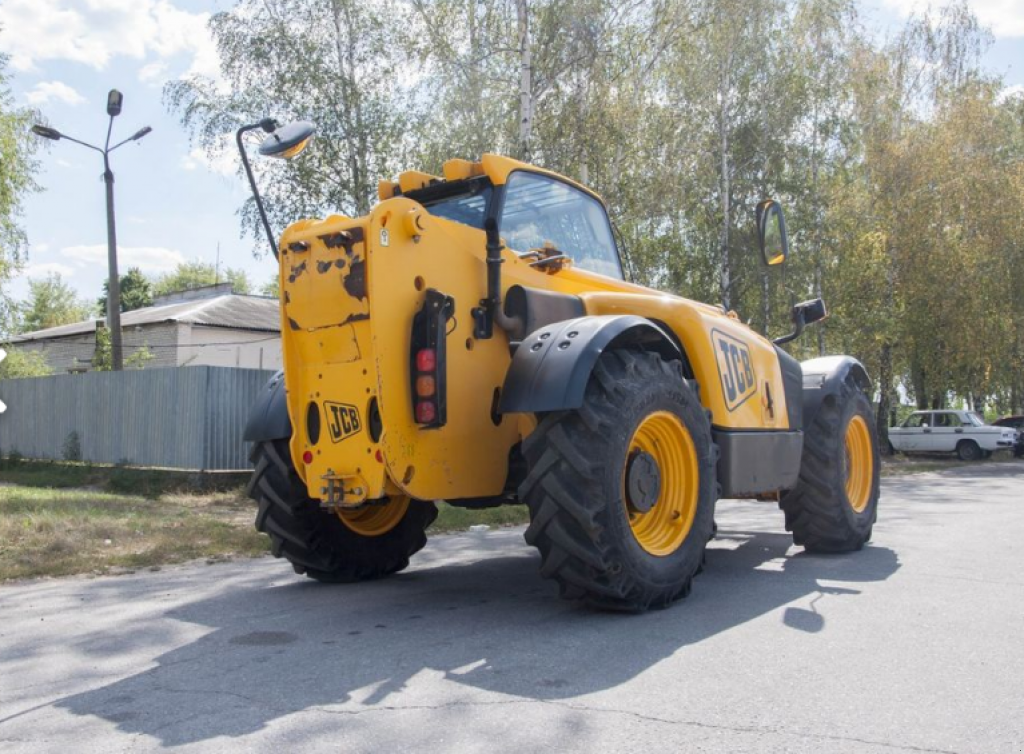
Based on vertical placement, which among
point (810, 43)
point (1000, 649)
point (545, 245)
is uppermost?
point (810, 43)

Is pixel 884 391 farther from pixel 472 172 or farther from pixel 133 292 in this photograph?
pixel 133 292

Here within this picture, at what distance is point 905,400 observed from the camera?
56062 mm

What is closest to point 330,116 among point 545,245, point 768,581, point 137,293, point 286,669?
point 545,245

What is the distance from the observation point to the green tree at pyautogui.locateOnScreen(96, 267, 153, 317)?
224 feet

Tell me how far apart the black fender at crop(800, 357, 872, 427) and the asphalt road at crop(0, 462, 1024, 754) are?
1.31 metres

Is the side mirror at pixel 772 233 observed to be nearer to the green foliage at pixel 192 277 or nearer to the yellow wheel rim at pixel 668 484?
the yellow wheel rim at pixel 668 484

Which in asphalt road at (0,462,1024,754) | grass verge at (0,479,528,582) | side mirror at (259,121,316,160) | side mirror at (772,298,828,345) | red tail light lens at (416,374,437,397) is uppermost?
side mirror at (259,121,316,160)

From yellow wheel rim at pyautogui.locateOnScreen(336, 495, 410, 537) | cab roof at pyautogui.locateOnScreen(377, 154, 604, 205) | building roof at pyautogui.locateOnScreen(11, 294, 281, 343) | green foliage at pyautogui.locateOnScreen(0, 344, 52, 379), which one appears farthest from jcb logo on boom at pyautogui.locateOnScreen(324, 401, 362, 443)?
green foliage at pyautogui.locateOnScreen(0, 344, 52, 379)

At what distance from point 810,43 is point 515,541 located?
25546 mm

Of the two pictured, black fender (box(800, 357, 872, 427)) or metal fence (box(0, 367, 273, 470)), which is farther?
metal fence (box(0, 367, 273, 470))

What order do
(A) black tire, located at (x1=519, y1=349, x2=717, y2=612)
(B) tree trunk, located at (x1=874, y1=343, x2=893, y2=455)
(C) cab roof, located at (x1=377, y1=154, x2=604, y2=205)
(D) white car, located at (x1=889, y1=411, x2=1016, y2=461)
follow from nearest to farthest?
(A) black tire, located at (x1=519, y1=349, x2=717, y2=612) → (C) cab roof, located at (x1=377, y1=154, x2=604, y2=205) → (B) tree trunk, located at (x1=874, y1=343, x2=893, y2=455) → (D) white car, located at (x1=889, y1=411, x2=1016, y2=461)

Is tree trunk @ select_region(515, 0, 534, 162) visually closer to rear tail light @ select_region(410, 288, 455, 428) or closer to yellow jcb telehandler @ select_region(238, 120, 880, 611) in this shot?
yellow jcb telehandler @ select_region(238, 120, 880, 611)

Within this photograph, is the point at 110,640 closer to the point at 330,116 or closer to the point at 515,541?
the point at 515,541

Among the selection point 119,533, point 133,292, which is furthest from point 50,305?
point 119,533
